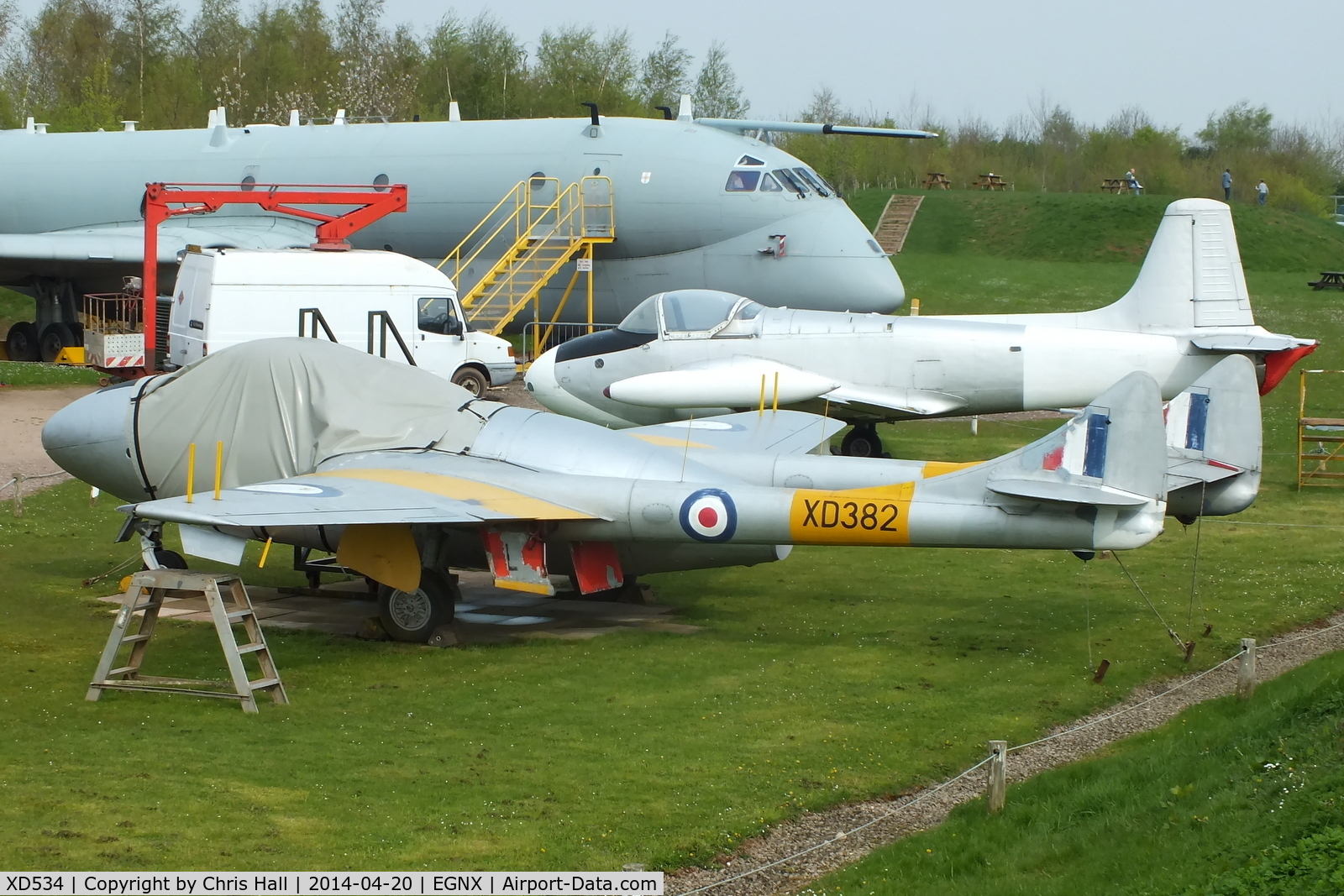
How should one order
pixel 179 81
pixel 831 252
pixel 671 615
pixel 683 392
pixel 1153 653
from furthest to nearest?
pixel 179 81
pixel 831 252
pixel 683 392
pixel 671 615
pixel 1153 653

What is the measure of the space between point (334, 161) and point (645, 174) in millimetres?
7803

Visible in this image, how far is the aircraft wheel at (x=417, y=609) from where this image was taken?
1197cm

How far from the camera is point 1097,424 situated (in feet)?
35.7

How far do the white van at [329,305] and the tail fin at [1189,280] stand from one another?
37.4 ft

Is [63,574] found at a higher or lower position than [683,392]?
lower

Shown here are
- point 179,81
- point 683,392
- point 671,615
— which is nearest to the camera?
point 671,615

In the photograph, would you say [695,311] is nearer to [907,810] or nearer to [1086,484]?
[1086,484]

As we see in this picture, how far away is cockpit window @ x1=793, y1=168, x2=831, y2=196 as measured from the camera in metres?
28.1

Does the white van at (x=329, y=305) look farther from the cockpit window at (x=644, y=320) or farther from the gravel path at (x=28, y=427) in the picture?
the cockpit window at (x=644, y=320)

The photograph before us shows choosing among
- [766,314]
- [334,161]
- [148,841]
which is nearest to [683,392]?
[766,314]

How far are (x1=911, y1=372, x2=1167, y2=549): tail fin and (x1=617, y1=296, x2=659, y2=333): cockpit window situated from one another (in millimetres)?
9028

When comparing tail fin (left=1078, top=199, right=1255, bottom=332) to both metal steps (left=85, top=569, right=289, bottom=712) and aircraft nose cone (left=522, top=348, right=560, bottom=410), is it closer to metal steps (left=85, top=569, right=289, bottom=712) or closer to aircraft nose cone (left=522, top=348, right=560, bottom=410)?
aircraft nose cone (left=522, top=348, right=560, bottom=410)

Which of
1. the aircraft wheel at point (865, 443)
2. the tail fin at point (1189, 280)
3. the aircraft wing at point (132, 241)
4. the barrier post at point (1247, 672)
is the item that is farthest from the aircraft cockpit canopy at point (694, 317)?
the aircraft wing at point (132, 241)

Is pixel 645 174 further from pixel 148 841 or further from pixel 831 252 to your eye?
pixel 148 841
